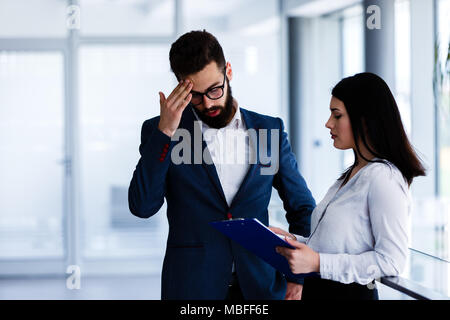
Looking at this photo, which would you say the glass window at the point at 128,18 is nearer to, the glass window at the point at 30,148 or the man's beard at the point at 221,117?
the glass window at the point at 30,148

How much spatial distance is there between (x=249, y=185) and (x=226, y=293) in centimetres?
32

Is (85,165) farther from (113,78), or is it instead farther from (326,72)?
(326,72)

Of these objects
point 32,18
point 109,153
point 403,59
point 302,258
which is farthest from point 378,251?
point 32,18

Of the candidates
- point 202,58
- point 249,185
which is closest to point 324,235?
point 249,185

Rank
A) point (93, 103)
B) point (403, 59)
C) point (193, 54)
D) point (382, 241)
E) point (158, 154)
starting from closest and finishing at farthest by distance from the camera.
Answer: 1. point (382, 241)
2. point (158, 154)
3. point (193, 54)
4. point (403, 59)
5. point (93, 103)

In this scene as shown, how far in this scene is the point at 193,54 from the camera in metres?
1.64

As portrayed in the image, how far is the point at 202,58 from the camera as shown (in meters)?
1.64

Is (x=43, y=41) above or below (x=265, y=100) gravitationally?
above

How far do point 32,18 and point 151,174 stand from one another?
468cm

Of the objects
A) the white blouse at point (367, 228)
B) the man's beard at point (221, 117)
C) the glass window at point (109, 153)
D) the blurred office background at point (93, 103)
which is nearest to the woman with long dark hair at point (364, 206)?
the white blouse at point (367, 228)

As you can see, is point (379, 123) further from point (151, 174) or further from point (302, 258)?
point (151, 174)

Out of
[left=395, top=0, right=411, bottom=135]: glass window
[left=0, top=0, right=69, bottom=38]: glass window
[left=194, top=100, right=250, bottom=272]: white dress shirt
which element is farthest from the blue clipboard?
[left=0, top=0, right=69, bottom=38]: glass window

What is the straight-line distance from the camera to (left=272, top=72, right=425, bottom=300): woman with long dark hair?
127cm

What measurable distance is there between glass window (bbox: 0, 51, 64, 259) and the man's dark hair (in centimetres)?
432
